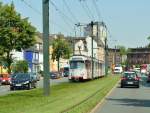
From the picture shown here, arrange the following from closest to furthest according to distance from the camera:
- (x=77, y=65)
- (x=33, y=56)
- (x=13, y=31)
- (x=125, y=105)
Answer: (x=125, y=105), (x=77, y=65), (x=13, y=31), (x=33, y=56)

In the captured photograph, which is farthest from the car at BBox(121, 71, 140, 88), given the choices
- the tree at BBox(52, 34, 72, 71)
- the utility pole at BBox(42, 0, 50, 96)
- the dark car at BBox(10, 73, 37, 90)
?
the tree at BBox(52, 34, 72, 71)

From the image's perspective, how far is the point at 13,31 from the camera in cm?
8125

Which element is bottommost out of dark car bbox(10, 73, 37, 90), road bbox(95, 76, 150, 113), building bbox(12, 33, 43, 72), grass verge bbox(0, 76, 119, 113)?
road bbox(95, 76, 150, 113)

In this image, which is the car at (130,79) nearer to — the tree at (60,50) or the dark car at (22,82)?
the dark car at (22,82)

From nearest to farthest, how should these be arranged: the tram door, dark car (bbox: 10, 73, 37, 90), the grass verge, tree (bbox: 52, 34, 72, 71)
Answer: the grass verge < dark car (bbox: 10, 73, 37, 90) < the tram door < tree (bbox: 52, 34, 72, 71)

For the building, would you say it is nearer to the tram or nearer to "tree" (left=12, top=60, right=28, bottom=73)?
"tree" (left=12, top=60, right=28, bottom=73)

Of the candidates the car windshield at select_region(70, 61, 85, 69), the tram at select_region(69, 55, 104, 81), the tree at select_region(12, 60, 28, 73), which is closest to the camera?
the car windshield at select_region(70, 61, 85, 69)

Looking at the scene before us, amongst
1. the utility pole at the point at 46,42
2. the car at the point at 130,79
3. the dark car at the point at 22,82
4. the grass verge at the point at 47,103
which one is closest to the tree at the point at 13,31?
the car at the point at 130,79

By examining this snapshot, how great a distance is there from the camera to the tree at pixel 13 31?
81.0m

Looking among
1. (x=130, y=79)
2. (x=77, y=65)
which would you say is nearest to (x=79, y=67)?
(x=77, y=65)

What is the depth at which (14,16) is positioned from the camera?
81875 millimetres

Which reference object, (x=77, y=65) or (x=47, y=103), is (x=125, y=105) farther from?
(x=77, y=65)

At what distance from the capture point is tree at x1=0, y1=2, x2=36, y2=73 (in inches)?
3189

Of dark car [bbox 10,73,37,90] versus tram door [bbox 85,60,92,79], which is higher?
tram door [bbox 85,60,92,79]
